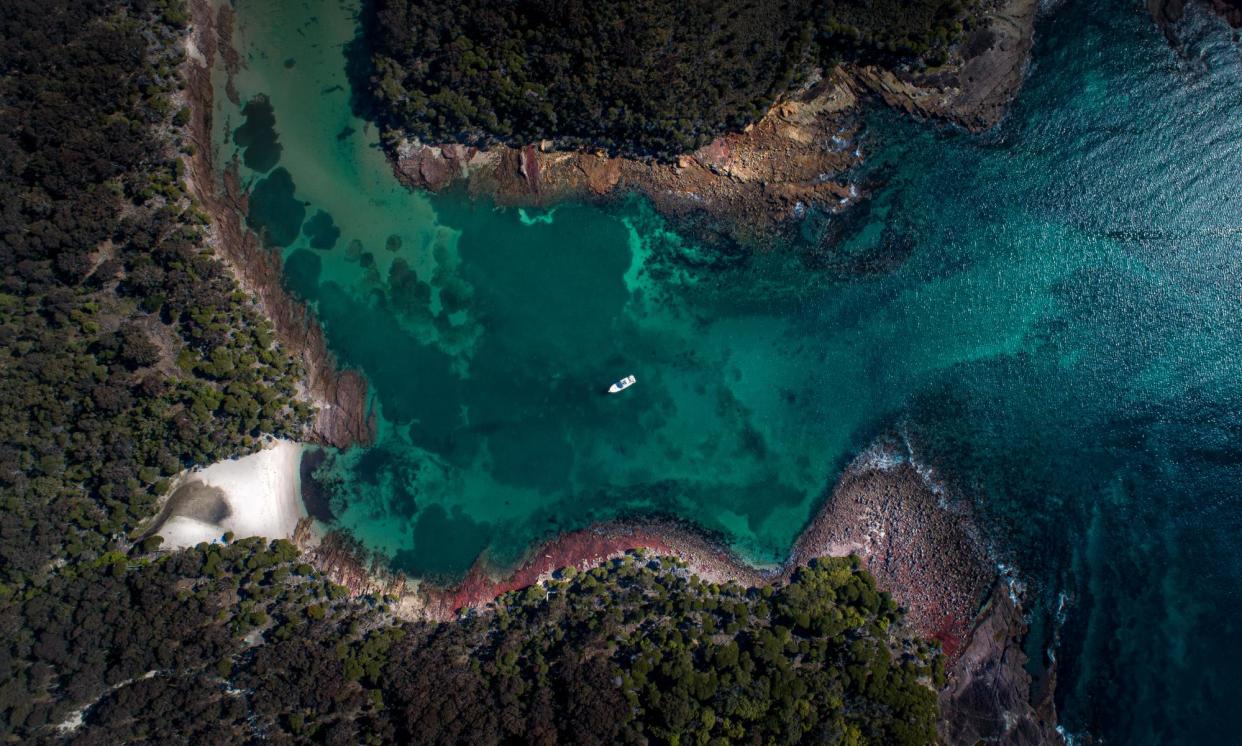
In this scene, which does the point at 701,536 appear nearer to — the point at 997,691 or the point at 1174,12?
the point at 997,691

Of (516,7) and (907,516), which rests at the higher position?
(516,7)

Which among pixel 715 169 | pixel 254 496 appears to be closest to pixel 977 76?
pixel 715 169

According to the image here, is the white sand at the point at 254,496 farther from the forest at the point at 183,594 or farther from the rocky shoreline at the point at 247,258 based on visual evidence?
the rocky shoreline at the point at 247,258

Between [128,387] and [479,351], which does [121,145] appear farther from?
[479,351]

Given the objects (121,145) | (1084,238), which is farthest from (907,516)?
(121,145)

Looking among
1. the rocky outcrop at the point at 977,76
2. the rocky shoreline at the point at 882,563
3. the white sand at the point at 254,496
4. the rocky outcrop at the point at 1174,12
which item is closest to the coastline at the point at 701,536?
the rocky shoreline at the point at 882,563

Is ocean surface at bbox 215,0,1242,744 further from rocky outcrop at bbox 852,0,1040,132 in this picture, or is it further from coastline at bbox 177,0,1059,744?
coastline at bbox 177,0,1059,744

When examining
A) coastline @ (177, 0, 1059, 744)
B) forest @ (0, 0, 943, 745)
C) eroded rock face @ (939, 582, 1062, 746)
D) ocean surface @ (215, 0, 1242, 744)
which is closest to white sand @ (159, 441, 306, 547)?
coastline @ (177, 0, 1059, 744)
